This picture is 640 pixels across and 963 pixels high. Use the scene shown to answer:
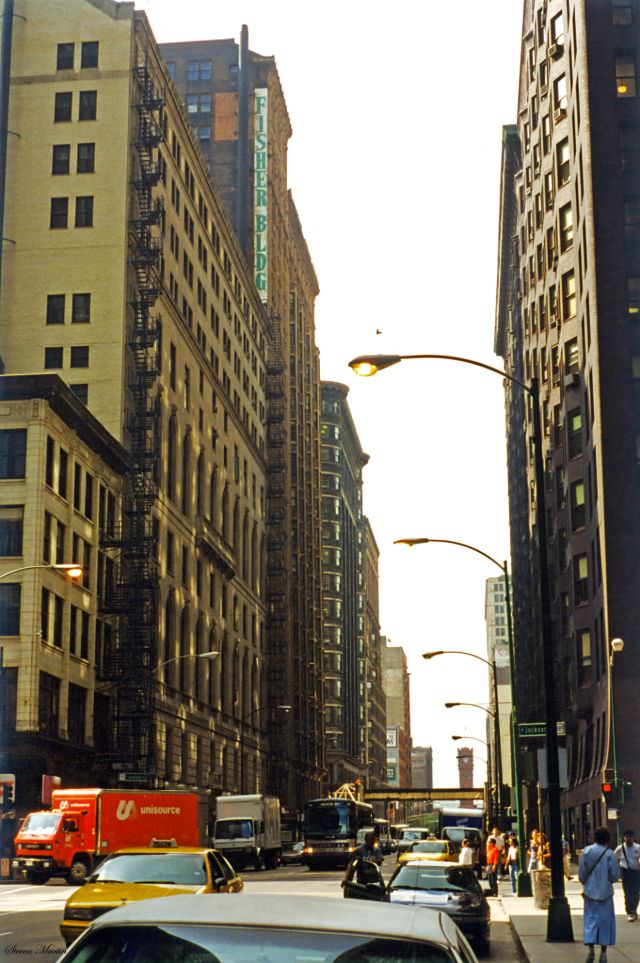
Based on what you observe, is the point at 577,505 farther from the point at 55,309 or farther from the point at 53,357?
the point at 55,309

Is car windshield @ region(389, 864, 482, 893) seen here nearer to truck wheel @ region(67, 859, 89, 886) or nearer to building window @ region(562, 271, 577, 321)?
truck wheel @ region(67, 859, 89, 886)

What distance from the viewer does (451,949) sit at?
5312 mm

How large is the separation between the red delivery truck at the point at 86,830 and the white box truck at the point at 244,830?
2145 cm

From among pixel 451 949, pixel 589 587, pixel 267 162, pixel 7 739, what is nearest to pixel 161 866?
pixel 451 949

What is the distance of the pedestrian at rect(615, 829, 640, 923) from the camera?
29656mm

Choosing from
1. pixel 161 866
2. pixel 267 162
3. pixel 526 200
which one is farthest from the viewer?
pixel 267 162

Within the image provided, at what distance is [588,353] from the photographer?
70125 millimetres

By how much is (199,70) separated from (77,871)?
105112 millimetres

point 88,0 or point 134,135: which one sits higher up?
point 88,0

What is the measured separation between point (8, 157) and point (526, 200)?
39593 mm

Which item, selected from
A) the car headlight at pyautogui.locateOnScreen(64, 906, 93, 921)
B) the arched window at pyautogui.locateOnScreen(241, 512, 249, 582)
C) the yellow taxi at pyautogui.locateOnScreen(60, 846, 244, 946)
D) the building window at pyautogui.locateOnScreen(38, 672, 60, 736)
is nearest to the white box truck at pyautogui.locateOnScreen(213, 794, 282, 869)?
the building window at pyautogui.locateOnScreen(38, 672, 60, 736)

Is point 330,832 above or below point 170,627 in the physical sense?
below

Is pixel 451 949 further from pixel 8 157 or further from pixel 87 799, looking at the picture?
pixel 8 157

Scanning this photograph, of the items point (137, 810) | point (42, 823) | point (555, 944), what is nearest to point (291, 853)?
point (137, 810)
